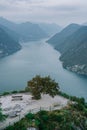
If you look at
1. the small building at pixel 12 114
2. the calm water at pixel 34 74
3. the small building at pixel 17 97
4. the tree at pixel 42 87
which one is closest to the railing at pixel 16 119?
the small building at pixel 12 114

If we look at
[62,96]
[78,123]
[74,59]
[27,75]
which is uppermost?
[74,59]

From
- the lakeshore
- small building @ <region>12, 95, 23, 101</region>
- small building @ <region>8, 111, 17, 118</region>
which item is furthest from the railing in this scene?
small building @ <region>12, 95, 23, 101</region>

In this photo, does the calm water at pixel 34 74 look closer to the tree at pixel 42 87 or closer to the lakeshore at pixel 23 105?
the lakeshore at pixel 23 105

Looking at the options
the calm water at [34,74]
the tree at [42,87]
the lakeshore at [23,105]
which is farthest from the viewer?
the calm water at [34,74]

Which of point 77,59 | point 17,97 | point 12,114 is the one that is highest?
point 77,59

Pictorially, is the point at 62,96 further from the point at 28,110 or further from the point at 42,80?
the point at 28,110

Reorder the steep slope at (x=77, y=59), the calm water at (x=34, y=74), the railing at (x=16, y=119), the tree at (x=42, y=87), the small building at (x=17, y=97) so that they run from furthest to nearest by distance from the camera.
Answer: the steep slope at (x=77, y=59) < the calm water at (x=34, y=74) < the small building at (x=17, y=97) < the tree at (x=42, y=87) < the railing at (x=16, y=119)

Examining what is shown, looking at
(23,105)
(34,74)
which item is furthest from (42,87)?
(34,74)

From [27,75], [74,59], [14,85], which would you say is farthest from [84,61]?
[14,85]

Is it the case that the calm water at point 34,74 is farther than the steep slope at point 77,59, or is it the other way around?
the steep slope at point 77,59

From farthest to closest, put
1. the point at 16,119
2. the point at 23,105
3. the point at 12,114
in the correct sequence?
1. the point at 23,105
2. the point at 12,114
3. the point at 16,119

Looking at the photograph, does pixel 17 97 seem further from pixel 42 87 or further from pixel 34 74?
pixel 34 74
